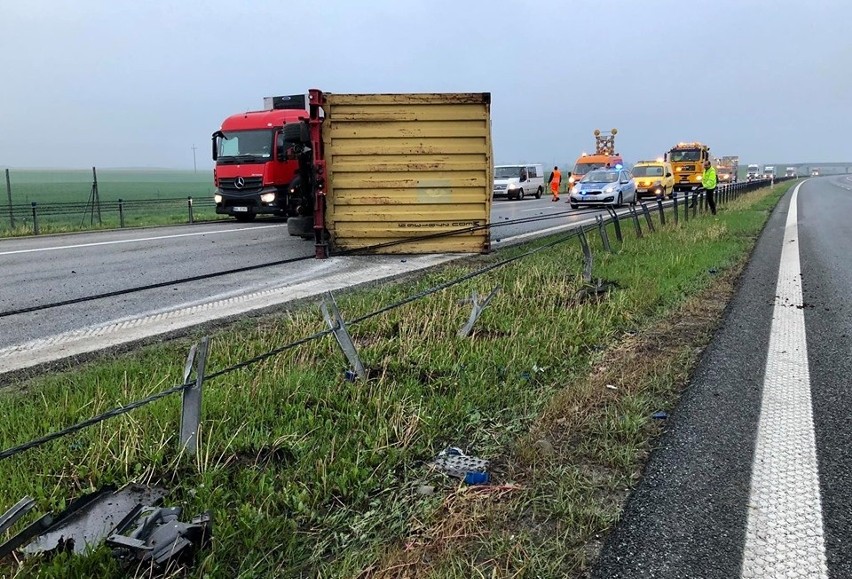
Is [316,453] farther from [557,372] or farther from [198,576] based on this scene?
[557,372]

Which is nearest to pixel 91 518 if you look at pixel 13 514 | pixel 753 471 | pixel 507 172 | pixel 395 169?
pixel 13 514

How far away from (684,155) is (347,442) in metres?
43.4

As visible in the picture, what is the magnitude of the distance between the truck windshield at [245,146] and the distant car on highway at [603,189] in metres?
13.2

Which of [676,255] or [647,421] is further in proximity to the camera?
[676,255]

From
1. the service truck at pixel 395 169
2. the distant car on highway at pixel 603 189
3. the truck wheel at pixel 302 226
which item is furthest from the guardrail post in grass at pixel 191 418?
the distant car on highway at pixel 603 189

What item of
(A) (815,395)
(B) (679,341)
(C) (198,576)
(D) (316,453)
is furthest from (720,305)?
(C) (198,576)

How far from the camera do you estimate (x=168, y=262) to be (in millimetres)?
10789

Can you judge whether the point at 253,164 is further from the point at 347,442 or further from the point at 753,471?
the point at 753,471

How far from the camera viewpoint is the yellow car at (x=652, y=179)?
32469mm

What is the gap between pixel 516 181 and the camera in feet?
114

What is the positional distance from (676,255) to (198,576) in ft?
30.4

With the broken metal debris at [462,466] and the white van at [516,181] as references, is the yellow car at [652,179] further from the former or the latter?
the broken metal debris at [462,466]

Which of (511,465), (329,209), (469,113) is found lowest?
(511,465)

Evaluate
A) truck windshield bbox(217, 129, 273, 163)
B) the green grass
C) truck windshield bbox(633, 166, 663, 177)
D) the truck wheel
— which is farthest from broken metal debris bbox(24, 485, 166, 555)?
truck windshield bbox(633, 166, 663, 177)
